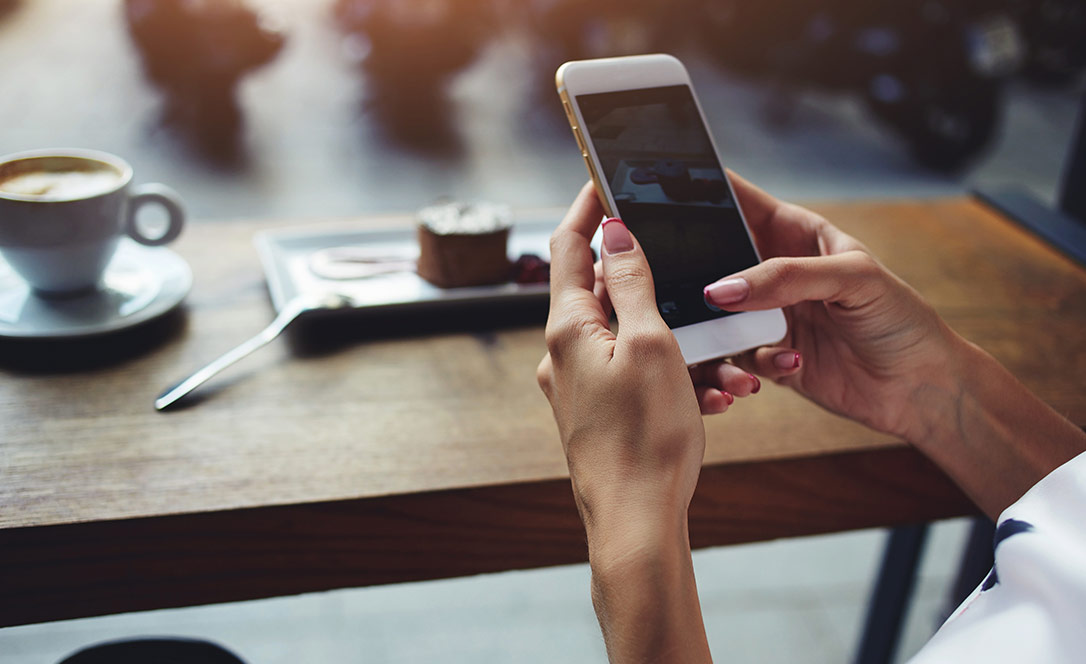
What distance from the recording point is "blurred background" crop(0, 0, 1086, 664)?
129cm

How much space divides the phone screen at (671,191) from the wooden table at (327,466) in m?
0.14

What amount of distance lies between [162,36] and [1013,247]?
1986 millimetres

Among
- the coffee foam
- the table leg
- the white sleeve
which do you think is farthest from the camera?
the table leg

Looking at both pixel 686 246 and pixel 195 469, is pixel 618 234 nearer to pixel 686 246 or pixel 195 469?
pixel 686 246

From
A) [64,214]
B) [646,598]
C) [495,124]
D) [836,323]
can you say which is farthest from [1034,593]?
[495,124]

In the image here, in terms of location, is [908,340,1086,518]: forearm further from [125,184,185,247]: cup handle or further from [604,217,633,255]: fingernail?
[125,184,185,247]: cup handle

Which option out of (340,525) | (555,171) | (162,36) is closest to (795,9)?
(555,171)

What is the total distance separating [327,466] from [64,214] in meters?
0.31

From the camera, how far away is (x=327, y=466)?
61 cm

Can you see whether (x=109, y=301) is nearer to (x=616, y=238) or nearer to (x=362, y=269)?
(x=362, y=269)

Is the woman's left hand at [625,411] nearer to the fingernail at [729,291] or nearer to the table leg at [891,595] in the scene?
the fingernail at [729,291]

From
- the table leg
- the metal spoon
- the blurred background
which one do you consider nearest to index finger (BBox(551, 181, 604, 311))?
the metal spoon

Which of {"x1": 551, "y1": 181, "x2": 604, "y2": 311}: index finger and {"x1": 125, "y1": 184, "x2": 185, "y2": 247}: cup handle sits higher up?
{"x1": 551, "y1": 181, "x2": 604, "y2": 311}: index finger

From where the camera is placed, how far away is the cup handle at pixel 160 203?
78 centimetres
